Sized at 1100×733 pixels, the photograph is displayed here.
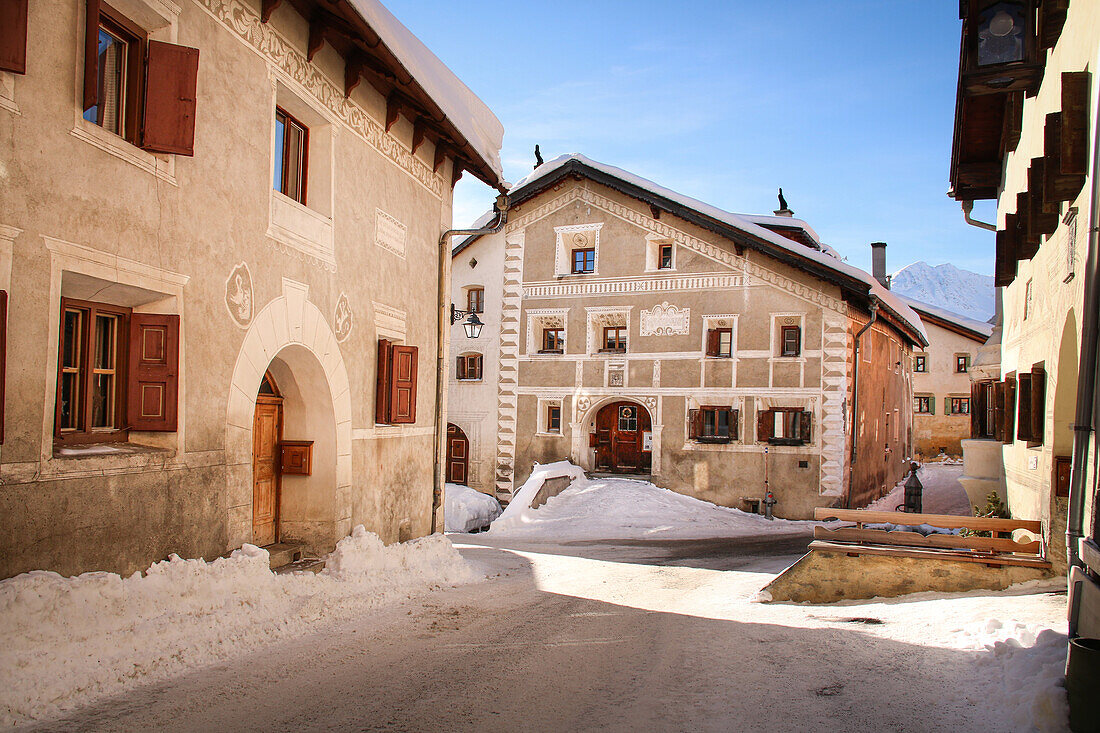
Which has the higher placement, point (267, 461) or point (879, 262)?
point (879, 262)

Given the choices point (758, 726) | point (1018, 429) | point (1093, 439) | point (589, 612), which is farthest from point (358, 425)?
point (1018, 429)

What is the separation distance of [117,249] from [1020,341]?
11.3 m

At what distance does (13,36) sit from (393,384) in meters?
5.81

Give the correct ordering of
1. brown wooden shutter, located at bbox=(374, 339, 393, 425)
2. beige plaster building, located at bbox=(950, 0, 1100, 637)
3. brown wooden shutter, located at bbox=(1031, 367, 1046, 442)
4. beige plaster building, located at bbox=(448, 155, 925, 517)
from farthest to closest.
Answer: beige plaster building, located at bbox=(448, 155, 925, 517) < brown wooden shutter, located at bbox=(374, 339, 393, 425) < brown wooden shutter, located at bbox=(1031, 367, 1046, 442) < beige plaster building, located at bbox=(950, 0, 1100, 637)

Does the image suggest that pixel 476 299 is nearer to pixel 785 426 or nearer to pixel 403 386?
pixel 785 426

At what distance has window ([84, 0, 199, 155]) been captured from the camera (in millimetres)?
5570

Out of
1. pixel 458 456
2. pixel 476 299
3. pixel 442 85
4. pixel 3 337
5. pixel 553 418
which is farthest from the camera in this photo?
pixel 476 299

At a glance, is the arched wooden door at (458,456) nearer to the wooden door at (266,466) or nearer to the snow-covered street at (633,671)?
the snow-covered street at (633,671)

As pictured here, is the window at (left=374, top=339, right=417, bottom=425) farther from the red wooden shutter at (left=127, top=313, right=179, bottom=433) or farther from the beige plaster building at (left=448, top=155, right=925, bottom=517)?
the beige plaster building at (left=448, top=155, right=925, bottom=517)

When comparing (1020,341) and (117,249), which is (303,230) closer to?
(117,249)

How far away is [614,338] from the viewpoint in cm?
2197

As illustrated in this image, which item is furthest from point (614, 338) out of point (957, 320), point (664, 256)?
point (957, 320)

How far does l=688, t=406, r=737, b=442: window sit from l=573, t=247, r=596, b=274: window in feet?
17.0

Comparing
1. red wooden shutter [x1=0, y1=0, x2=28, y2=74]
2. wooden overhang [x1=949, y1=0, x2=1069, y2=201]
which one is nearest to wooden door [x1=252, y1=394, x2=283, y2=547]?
red wooden shutter [x1=0, y1=0, x2=28, y2=74]
